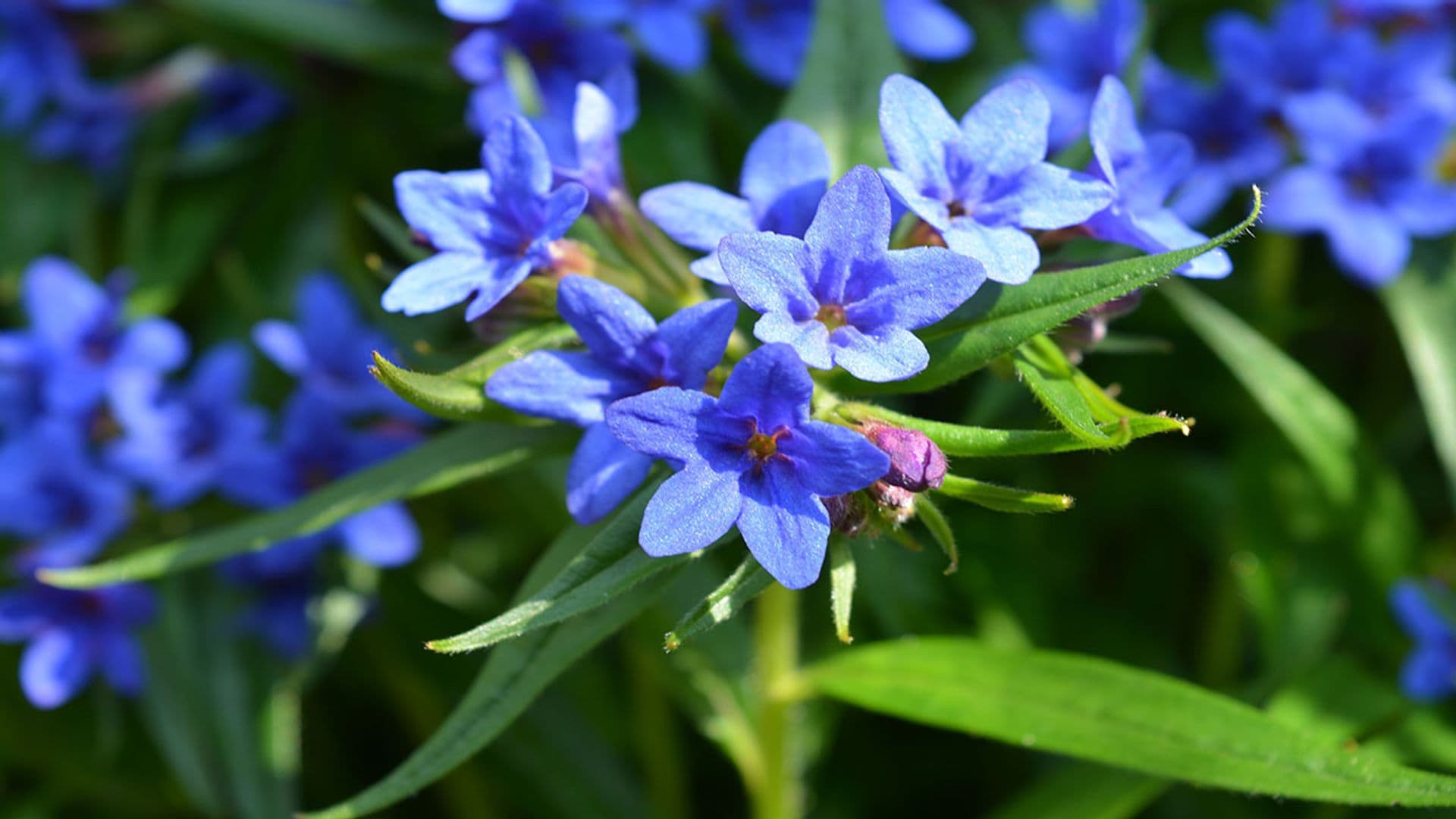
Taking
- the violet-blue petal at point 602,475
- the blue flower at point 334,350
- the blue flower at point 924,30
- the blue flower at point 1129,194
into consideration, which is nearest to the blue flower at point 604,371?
the violet-blue petal at point 602,475

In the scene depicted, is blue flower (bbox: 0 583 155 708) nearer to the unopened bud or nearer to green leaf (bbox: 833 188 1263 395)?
green leaf (bbox: 833 188 1263 395)

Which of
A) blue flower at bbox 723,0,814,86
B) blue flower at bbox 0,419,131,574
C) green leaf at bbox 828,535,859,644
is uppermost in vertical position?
blue flower at bbox 723,0,814,86

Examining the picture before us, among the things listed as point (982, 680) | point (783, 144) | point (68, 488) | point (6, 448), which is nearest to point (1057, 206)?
point (783, 144)

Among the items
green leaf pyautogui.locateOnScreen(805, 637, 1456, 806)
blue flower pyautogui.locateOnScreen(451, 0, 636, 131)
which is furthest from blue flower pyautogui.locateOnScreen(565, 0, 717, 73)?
green leaf pyautogui.locateOnScreen(805, 637, 1456, 806)

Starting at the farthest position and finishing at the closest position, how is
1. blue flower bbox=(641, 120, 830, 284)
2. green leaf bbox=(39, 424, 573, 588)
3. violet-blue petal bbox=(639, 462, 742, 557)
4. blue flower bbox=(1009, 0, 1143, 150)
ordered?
blue flower bbox=(1009, 0, 1143, 150) < green leaf bbox=(39, 424, 573, 588) < blue flower bbox=(641, 120, 830, 284) < violet-blue petal bbox=(639, 462, 742, 557)

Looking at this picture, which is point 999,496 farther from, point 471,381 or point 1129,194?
point 471,381

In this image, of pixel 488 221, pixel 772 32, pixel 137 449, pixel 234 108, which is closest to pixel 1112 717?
pixel 488 221
